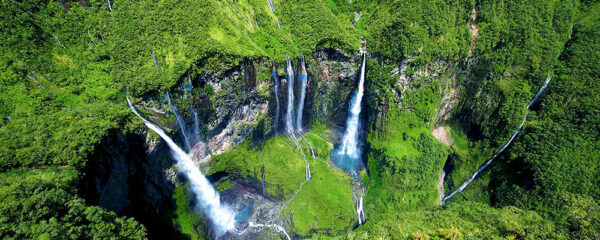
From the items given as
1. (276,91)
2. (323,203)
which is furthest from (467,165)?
(276,91)

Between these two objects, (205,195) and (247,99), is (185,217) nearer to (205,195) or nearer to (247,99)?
(205,195)

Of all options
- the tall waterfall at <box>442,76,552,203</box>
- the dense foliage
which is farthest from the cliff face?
the tall waterfall at <box>442,76,552,203</box>

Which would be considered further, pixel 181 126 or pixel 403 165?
pixel 403 165

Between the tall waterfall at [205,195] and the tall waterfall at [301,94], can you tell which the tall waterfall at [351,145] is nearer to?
the tall waterfall at [301,94]

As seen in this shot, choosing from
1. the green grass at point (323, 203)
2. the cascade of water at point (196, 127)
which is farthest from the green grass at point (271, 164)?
the cascade of water at point (196, 127)

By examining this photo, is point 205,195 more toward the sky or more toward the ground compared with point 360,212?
more toward the sky
